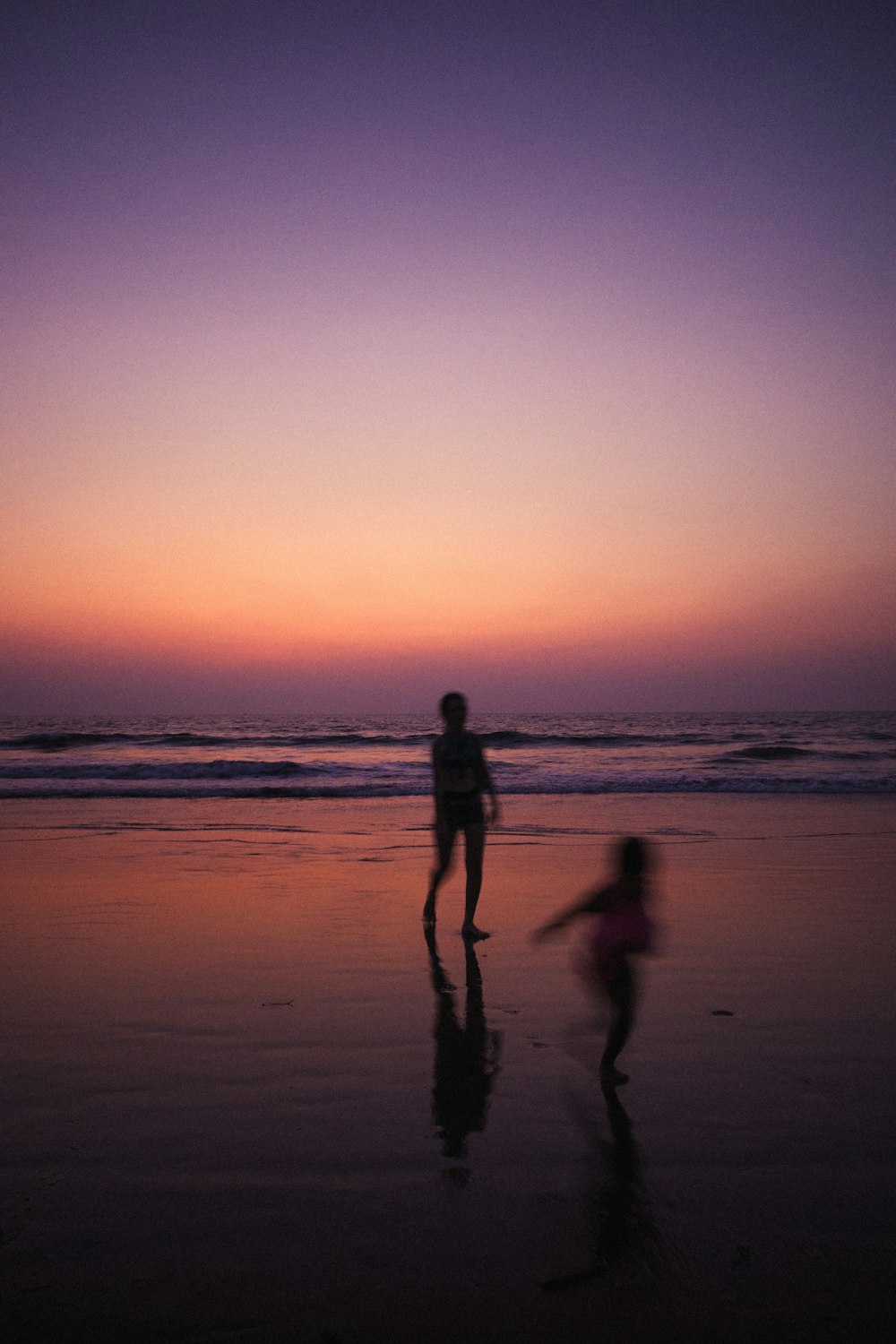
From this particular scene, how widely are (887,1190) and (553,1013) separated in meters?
2.34

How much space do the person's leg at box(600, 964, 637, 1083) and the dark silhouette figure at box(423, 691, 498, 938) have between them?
3296mm

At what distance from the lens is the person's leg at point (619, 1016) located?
4.01 metres

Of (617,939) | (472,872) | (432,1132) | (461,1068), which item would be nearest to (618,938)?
(617,939)

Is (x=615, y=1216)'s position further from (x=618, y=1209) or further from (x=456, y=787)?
(x=456, y=787)

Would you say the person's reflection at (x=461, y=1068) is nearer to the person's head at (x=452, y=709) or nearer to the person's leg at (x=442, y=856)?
the person's leg at (x=442, y=856)

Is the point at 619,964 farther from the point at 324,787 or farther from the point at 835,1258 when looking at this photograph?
the point at 324,787

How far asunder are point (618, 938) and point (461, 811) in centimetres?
348

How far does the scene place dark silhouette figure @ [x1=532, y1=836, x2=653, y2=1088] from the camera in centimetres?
400

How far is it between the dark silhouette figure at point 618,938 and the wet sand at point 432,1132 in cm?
25

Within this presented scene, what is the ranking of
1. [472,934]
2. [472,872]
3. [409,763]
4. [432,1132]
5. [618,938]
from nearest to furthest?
[432,1132] → [618,938] → [472,934] → [472,872] → [409,763]

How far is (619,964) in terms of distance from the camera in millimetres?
4027

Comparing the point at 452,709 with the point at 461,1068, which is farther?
the point at 452,709

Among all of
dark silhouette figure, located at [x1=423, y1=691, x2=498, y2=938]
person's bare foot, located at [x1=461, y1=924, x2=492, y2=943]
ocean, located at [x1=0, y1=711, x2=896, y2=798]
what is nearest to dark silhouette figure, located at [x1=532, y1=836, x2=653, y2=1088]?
person's bare foot, located at [x1=461, y1=924, x2=492, y2=943]

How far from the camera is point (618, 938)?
4.01 m
